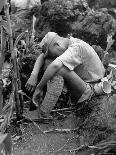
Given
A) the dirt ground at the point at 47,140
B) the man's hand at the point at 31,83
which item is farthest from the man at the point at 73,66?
the dirt ground at the point at 47,140

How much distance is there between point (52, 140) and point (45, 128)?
265 mm

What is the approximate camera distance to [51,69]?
3.88 m

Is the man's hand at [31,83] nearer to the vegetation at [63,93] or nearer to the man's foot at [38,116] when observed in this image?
the vegetation at [63,93]

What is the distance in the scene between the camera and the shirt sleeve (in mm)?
3918

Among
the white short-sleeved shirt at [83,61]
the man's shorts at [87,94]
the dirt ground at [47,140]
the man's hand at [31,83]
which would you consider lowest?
the dirt ground at [47,140]

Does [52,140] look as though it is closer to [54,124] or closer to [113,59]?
[54,124]

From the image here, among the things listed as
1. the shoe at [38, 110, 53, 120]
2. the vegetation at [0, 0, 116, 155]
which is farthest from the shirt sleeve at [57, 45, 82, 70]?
the shoe at [38, 110, 53, 120]

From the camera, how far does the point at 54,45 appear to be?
4.13 metres

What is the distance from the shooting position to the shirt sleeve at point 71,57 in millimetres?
3918

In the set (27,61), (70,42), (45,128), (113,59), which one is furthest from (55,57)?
(113,59)

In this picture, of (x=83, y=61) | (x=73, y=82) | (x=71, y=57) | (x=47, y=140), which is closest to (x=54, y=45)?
(x=71, y=57)

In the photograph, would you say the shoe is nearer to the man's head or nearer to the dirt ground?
the dirt ground

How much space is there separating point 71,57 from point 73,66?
0.11m

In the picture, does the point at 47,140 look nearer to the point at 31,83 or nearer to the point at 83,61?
the point at 31,83
